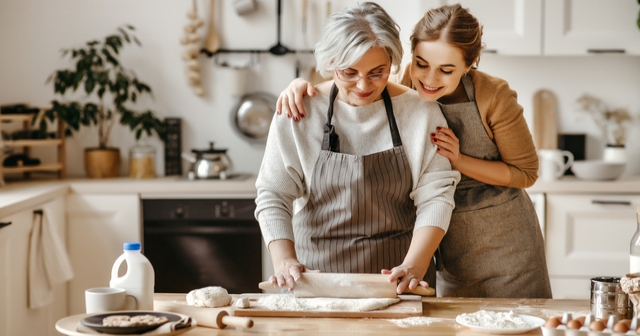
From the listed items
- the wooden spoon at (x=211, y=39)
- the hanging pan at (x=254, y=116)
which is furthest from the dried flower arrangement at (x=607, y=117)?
the wooden spoon at (x=211, y=39)

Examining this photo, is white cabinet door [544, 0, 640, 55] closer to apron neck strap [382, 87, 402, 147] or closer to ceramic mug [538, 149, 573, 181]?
ceramic mug [538, 149, 573, 181]

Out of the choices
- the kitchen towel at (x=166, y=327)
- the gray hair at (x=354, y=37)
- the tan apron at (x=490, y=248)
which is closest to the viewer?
the kitchen towel at (x=166, y=327)

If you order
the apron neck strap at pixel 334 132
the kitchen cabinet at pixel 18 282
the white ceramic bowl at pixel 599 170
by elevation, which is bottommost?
the kitchen cabinet at pixel 18 282

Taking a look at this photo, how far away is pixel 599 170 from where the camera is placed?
3205 mm

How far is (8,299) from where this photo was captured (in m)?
2.59

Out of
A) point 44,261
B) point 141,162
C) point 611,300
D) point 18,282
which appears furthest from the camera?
point 141,162

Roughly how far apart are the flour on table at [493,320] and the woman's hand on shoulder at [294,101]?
0.66 metres

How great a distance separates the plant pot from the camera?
352 centimetres

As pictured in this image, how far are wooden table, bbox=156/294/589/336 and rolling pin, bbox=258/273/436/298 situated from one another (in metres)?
0.08

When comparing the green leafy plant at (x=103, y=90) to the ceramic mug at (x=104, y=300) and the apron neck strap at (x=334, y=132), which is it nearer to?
the apron neck strap at (x=334, y=132)

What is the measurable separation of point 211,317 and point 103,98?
256cm

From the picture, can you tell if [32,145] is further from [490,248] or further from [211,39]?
[490,248]

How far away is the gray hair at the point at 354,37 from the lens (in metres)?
1.62

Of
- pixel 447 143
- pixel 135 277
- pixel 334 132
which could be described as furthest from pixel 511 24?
pixel 135 277
